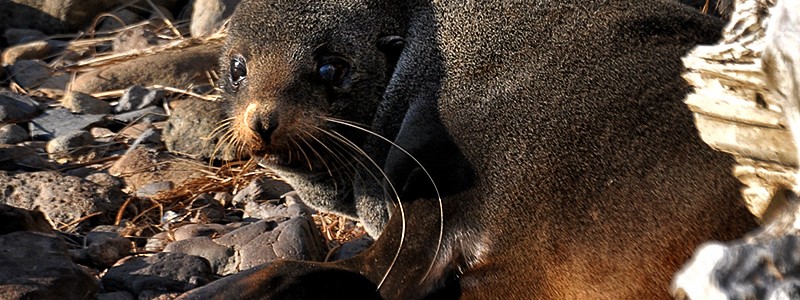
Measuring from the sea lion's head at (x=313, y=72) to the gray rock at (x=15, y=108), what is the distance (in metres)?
3.15

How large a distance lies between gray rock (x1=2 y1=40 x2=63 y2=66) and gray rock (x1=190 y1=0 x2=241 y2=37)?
3.41 ft

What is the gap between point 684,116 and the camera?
11.2ft

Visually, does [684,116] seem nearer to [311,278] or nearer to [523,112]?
[523,112]

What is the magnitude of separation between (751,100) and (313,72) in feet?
6.17

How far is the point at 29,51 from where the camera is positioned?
28.5 ft

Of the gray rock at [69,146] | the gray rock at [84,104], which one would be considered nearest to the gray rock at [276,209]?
the gray rock at [69,146]

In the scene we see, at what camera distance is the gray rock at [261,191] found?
19.1 ft

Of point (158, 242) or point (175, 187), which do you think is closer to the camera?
point (158, 242)

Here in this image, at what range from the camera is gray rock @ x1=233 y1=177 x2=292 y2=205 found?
5828mm

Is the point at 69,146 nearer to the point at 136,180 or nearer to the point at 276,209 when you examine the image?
the point at 136,180

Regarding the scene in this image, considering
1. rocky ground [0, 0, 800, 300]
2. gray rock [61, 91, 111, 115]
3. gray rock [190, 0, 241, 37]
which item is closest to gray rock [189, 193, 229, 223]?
rocky ground [0, 0, 800, 300]

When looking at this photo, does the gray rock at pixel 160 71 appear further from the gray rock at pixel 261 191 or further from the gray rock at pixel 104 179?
the gray rock at pixel 261 191

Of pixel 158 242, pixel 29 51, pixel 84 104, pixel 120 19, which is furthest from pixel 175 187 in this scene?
pixel 120 19

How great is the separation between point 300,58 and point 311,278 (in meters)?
0.81
